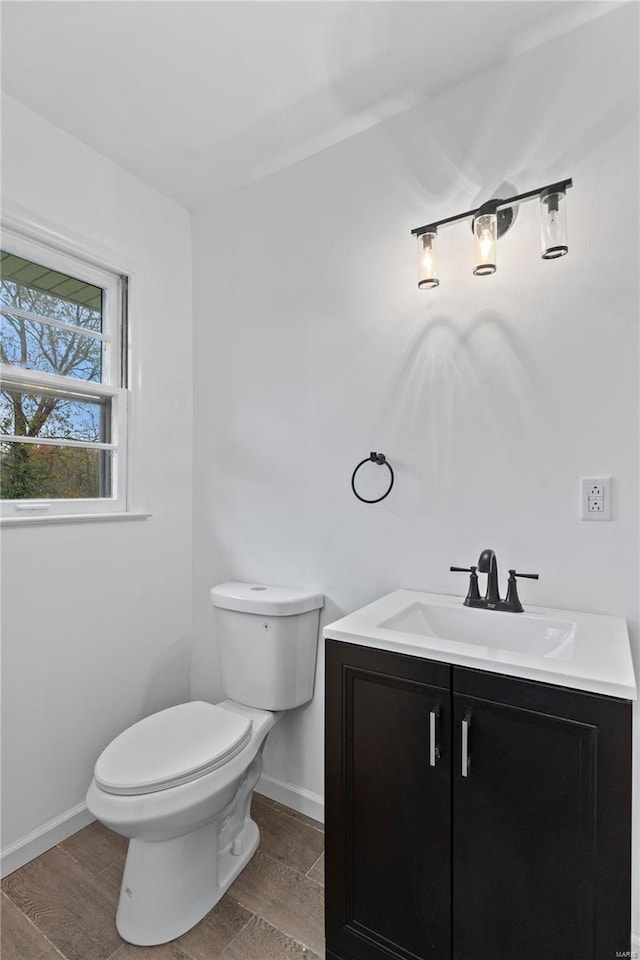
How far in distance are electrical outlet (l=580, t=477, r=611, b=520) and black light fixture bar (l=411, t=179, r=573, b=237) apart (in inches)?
29.5

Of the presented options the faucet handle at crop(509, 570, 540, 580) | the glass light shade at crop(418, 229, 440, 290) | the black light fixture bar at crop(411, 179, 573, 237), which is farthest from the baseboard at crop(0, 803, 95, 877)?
the black light fixture bar at crop(411, 179, 573, 237)

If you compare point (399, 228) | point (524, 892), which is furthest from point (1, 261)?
point (524, 892)

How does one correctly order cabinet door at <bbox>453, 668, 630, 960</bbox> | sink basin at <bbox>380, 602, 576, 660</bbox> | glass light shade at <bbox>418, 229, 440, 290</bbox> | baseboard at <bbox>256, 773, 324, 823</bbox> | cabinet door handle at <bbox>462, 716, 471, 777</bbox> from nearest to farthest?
cabinet door at <bbox>453, 668, 630, 960</bbox> < cabinet door handle at <bbox>462, 716, 471, 777</bbox> < sink basin at <bbox>380, 602, 576, 660</bbox> < glass light shade at <bbox>418, 229, 440, 290</bbox> < baseboard at <bbox>256, 773, 324, 823</bbox>

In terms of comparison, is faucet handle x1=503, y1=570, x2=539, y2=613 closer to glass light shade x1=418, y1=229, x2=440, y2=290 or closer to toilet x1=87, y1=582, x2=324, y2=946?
toilet x1=87, y1=582, x2=324, y2=946

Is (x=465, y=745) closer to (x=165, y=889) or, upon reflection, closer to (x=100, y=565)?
(x=165, y=889)

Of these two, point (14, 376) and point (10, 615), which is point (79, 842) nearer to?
point (10, 615)

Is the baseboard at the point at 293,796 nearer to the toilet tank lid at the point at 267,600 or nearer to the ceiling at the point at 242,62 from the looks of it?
the toilet tank lid at the point at 267,600

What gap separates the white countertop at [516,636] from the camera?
885mm

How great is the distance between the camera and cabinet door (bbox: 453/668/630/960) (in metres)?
0.84

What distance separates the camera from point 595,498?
4.21 ft

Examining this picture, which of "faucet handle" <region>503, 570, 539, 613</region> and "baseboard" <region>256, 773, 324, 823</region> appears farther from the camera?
"baseboard" <region>256, 773, 324, 823</region>

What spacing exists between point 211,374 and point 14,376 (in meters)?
0.74

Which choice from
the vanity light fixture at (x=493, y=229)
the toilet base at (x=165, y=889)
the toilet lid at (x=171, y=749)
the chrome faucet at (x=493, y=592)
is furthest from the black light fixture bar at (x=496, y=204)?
the toilet base at (x=165, y=889)

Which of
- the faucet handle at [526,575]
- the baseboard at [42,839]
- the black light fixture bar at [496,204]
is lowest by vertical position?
the baseboard at [42,839]
